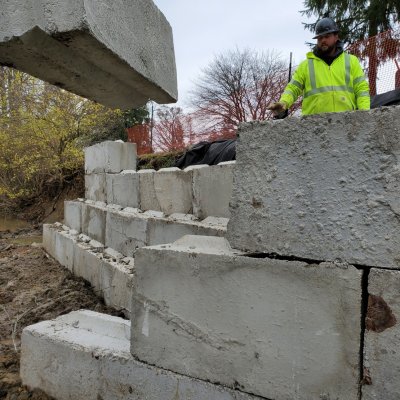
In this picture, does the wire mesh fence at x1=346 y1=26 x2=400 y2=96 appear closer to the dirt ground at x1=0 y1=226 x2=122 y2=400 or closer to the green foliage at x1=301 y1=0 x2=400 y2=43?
the green foliage at x1=301 y1=0 x2=400 y2=43

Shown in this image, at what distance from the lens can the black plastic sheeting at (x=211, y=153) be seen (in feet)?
19.9

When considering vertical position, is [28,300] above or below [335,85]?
below

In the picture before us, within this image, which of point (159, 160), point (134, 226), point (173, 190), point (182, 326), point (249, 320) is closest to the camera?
point (249, 320)

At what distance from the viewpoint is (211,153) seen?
6.54 meters

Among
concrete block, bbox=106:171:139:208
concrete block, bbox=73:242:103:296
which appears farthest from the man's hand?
concrete block, bbox=73:242:103:296

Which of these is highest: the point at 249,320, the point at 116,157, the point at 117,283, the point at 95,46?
the point at 95,46

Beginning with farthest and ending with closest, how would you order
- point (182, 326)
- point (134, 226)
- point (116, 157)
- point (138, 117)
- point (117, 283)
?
point (138, 117), point (116, 157), point (134, 226), point (117, 283), point (182, 326)

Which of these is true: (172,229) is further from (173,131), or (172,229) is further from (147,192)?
(173,131)

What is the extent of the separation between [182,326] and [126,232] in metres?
2.78

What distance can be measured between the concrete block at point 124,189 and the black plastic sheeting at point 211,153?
1.54 m

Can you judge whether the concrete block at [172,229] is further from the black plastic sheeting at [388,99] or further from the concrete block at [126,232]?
the black plastic sheeting at [388,99]

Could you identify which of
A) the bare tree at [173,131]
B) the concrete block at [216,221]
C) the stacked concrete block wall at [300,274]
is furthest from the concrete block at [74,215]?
the bare tree at [173,131]

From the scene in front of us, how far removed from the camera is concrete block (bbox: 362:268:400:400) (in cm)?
148

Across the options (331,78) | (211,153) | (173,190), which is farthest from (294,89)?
(211,153)
